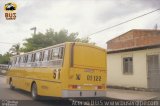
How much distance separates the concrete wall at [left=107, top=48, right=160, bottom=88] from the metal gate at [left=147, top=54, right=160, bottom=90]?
335mm

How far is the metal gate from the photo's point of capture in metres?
18.6

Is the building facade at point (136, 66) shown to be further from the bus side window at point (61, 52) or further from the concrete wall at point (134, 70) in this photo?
the bus side window at point (61, 52)

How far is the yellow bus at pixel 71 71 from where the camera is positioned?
12305 millimetres

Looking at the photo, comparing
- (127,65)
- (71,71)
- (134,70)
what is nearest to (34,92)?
(71,71)

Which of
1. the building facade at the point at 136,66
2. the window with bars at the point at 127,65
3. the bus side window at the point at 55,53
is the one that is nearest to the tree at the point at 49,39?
the building facade at the point at 136,66

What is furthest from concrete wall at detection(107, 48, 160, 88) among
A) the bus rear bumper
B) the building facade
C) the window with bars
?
the bus rear bumper

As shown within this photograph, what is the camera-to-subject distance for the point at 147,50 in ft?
64.0

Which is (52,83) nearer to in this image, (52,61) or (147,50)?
(52,61)

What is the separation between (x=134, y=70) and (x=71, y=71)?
30.7 feet

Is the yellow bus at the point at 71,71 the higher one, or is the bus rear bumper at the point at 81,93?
the yellow bus at the point at 71,71

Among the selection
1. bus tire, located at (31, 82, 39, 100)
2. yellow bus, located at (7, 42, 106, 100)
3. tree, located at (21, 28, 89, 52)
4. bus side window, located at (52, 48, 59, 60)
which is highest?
tree, located at (21, 28, 89, 52)

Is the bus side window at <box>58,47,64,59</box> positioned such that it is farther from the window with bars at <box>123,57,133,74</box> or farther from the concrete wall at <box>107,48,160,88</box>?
the window with bars at <box>123,57,133,74</box>

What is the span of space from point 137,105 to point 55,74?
4198 millimetres

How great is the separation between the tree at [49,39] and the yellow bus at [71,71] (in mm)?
21207
